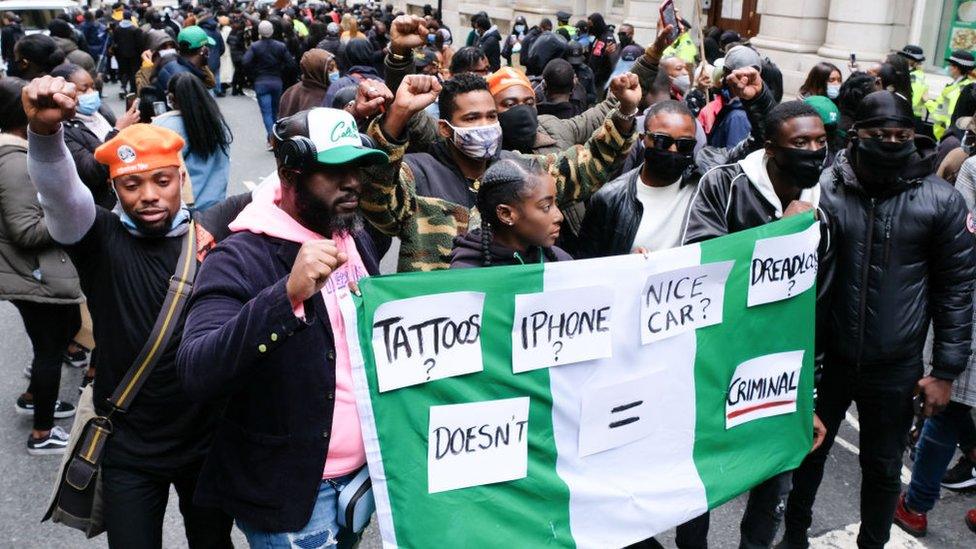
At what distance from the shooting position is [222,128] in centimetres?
518

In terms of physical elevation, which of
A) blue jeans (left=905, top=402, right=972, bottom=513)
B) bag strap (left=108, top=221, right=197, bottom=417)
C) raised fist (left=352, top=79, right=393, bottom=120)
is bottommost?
blue jeans (left=905, top=402, right=972, bottom=513)

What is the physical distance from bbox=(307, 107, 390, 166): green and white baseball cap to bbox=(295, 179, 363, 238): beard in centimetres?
11

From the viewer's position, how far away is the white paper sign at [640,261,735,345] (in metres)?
3.05

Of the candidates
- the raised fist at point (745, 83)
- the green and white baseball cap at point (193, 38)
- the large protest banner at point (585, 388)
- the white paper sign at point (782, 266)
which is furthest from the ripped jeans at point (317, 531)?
the green and white baseball cap at point (193, 38)

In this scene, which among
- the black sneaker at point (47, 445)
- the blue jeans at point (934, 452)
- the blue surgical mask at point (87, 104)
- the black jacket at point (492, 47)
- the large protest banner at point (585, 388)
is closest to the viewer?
the large protest banner at point (585, 388)

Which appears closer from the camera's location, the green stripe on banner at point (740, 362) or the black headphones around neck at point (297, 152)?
the black headphones around neck at point (297, 152)

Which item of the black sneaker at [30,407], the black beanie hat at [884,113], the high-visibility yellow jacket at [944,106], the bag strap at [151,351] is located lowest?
the black sneaker at [30,407]

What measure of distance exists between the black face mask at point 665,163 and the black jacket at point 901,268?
54 centimetres

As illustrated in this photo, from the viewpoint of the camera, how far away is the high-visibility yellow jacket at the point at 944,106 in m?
9.05

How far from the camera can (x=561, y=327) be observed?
2867mm

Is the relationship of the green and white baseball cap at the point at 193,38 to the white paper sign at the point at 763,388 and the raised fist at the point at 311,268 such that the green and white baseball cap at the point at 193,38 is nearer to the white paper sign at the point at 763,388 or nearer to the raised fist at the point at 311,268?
the white paper sign at the point at 763,388

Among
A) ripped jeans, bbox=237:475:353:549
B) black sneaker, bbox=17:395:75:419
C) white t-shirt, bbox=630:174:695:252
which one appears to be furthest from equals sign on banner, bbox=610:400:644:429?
black sneaker, bbox=17:395:75:419

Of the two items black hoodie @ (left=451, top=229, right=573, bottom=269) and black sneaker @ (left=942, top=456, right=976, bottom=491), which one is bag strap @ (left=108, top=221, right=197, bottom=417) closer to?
black hoodie @ (left=451, top=229, right=573, bottom=269)

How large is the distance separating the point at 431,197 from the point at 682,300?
1.06 m
